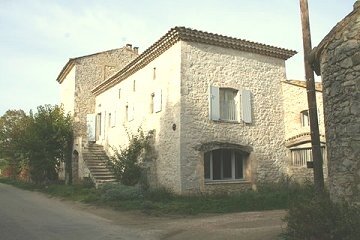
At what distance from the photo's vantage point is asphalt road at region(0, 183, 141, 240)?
8.32 meters

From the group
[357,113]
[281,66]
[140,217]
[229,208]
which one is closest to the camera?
[357,113]

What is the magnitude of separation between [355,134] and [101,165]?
627 inches

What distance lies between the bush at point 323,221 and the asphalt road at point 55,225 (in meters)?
3.69

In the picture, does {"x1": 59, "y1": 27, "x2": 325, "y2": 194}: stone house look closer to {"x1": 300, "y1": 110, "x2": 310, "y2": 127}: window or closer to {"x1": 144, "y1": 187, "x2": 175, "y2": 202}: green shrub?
{"x1": 300, "y1": 110, "x2": 310, "y2": 127}: window

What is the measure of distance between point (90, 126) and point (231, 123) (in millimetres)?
11646

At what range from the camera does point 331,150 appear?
7.27 metres

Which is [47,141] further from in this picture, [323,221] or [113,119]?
[323,221]

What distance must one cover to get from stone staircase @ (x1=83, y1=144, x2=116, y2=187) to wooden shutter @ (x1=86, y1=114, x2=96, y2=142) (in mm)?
1108

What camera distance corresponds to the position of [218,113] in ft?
50.9

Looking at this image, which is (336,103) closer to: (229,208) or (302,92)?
(229,208)

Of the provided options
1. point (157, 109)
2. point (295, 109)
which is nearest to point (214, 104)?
point (157, 109)

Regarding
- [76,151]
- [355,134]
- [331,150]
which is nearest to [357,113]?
[355,134]

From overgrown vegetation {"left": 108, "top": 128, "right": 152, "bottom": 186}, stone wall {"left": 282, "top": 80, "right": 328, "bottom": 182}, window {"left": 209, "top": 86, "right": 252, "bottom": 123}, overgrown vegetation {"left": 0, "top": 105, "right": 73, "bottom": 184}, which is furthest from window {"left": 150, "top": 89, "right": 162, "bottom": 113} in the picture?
overgrown vegetation {"left": 0, "top": 105, "right": 73, "bottom": 184}

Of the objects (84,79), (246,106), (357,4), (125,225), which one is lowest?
(125,225)
